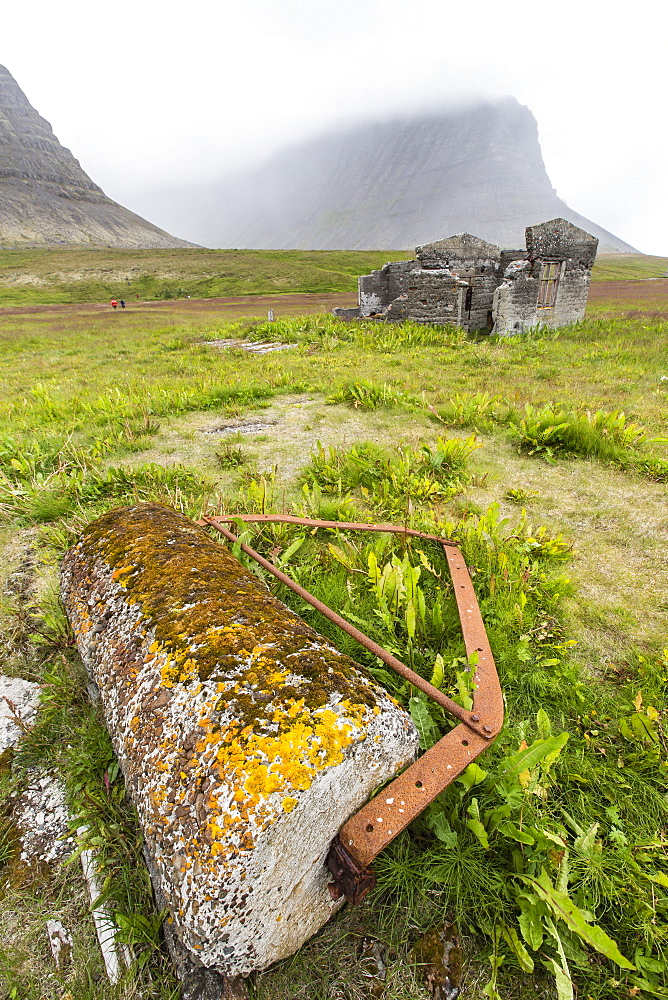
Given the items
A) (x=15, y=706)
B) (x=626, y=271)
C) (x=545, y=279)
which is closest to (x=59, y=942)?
(x=15, y=706)

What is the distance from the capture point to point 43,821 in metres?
1.82

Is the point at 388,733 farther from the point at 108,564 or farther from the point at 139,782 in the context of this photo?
the point at 108,564

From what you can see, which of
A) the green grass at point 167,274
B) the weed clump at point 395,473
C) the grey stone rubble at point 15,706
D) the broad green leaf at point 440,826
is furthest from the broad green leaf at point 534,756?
the green grass at point 167,274

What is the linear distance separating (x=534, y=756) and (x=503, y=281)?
53.2ft

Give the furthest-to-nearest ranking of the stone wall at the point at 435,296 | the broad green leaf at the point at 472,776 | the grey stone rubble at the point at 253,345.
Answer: the stone wall at the point at 435,296, the grey stone rubble at the point at 253,345, the broad green leaf at the point at 472,776

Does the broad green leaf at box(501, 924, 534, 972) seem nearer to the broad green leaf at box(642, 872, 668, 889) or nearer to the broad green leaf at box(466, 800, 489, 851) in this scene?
the broad green leaf at box(466, 800, 489, 851)

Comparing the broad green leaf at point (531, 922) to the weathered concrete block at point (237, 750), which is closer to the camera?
the weathered concrete block at point (237, 750)

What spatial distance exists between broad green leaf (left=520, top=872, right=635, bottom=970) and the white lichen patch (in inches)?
68.5

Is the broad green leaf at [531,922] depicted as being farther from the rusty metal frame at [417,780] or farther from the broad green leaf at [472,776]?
the rusty metal frame at [417,780]

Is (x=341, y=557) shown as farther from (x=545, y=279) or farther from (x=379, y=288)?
(x=379, y=288)

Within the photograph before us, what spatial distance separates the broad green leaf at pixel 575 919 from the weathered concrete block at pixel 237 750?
0.56 meters

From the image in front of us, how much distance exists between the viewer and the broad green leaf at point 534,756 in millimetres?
1689

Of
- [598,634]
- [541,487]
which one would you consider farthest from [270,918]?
[541,487]

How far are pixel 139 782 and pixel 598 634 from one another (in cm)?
262
